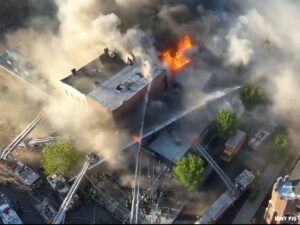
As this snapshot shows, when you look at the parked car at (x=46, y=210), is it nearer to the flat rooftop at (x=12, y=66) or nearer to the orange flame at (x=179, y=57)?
the flat rooftop at (x=12, y=66)

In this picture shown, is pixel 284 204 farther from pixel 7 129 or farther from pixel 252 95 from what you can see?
pixel 7 129

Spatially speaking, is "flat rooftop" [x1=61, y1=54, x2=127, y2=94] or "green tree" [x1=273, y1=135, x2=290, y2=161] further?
"flat rooftop" [x1=61, y1=54, x2=127, y2=94]

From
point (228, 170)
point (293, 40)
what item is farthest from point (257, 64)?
point (228, 170)

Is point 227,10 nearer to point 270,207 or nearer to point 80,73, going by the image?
point 80,73

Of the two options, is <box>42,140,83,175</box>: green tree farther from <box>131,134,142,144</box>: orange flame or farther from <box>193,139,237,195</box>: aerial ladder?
<box>193,139,237,195</box>: aerial ladder

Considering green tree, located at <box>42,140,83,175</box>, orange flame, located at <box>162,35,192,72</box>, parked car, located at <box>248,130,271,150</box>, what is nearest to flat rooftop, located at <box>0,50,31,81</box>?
green tree, located at <box>42,140,83,175</box>

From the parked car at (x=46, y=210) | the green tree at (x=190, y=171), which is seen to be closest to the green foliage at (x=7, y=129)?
the parked car at (x=46, y=210)
